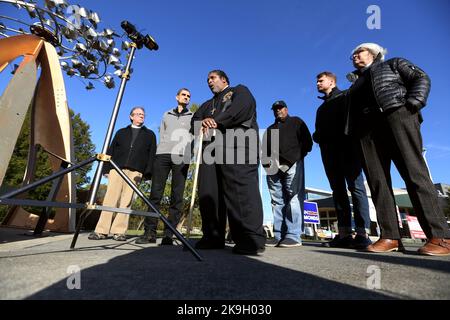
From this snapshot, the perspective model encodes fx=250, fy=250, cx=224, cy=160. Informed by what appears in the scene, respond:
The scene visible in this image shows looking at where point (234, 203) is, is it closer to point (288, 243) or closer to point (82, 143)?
point (288, 243)

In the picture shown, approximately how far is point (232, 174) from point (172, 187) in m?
1.52

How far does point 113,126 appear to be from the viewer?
7.41 ft

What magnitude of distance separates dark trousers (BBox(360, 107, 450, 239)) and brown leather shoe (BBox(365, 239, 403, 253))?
0.05 m

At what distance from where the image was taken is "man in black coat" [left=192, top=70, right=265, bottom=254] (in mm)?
2375

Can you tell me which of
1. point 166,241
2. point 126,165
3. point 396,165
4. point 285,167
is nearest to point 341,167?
point 285,167

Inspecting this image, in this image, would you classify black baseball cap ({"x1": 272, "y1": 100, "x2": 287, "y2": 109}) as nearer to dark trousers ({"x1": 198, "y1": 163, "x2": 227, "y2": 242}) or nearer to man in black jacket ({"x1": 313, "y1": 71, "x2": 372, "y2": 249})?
man in black jacket ({"x1": 313, "y1": 71, "x2": 372, "y2": 249})

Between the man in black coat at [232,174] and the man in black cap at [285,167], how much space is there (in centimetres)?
145

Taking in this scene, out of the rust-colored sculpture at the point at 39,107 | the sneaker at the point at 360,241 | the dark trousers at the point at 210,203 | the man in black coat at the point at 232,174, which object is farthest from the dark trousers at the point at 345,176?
the rust-colored sculpture at the point at 39,107

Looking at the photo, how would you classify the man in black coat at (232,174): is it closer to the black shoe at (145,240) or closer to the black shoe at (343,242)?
the black shoe at (145,240)

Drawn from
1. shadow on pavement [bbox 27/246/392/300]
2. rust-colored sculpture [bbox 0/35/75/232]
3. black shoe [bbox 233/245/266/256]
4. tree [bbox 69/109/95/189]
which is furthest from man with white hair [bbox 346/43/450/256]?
tree [bbox 69/109/95/189]
